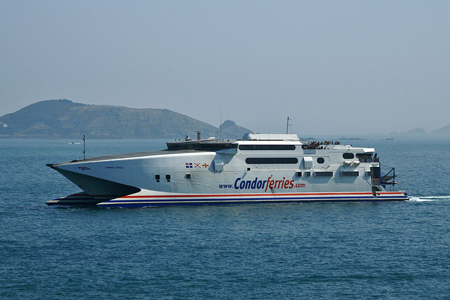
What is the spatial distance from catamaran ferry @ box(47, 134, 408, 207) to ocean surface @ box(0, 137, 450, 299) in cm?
145

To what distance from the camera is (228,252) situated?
2928 centimetres

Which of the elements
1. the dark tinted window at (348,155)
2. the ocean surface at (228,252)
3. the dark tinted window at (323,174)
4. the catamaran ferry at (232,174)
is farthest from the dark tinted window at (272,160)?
the dark tinted window at (348,155)

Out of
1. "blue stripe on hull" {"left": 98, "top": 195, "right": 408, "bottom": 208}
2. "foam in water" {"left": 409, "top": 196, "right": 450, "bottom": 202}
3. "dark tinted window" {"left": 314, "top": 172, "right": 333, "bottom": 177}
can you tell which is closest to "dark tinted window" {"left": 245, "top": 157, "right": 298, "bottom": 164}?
"dark tinted window" {"left": 314, "top": 172, "right": 333, "bottom": 177}

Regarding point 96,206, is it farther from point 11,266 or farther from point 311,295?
point 311,295

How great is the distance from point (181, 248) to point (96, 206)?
54.2ft

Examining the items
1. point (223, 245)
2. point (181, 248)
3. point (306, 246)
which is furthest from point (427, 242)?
point (181, 248)

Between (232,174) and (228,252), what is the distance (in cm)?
1487

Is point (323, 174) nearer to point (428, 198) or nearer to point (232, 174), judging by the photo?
point (232, 174)

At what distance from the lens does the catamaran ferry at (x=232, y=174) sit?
42062 mm

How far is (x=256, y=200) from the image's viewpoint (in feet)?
143

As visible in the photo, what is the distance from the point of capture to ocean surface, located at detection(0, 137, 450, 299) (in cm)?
2364

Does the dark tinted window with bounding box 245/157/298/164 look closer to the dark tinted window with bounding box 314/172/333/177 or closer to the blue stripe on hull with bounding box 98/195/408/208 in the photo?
the dark tinted window with bounding box 314/172/333/177

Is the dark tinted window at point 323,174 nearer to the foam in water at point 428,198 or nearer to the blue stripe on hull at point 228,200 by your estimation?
the blue stripe on hull at point 228,200

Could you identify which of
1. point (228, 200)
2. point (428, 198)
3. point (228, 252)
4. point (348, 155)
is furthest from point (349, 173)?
point (228, 252)
